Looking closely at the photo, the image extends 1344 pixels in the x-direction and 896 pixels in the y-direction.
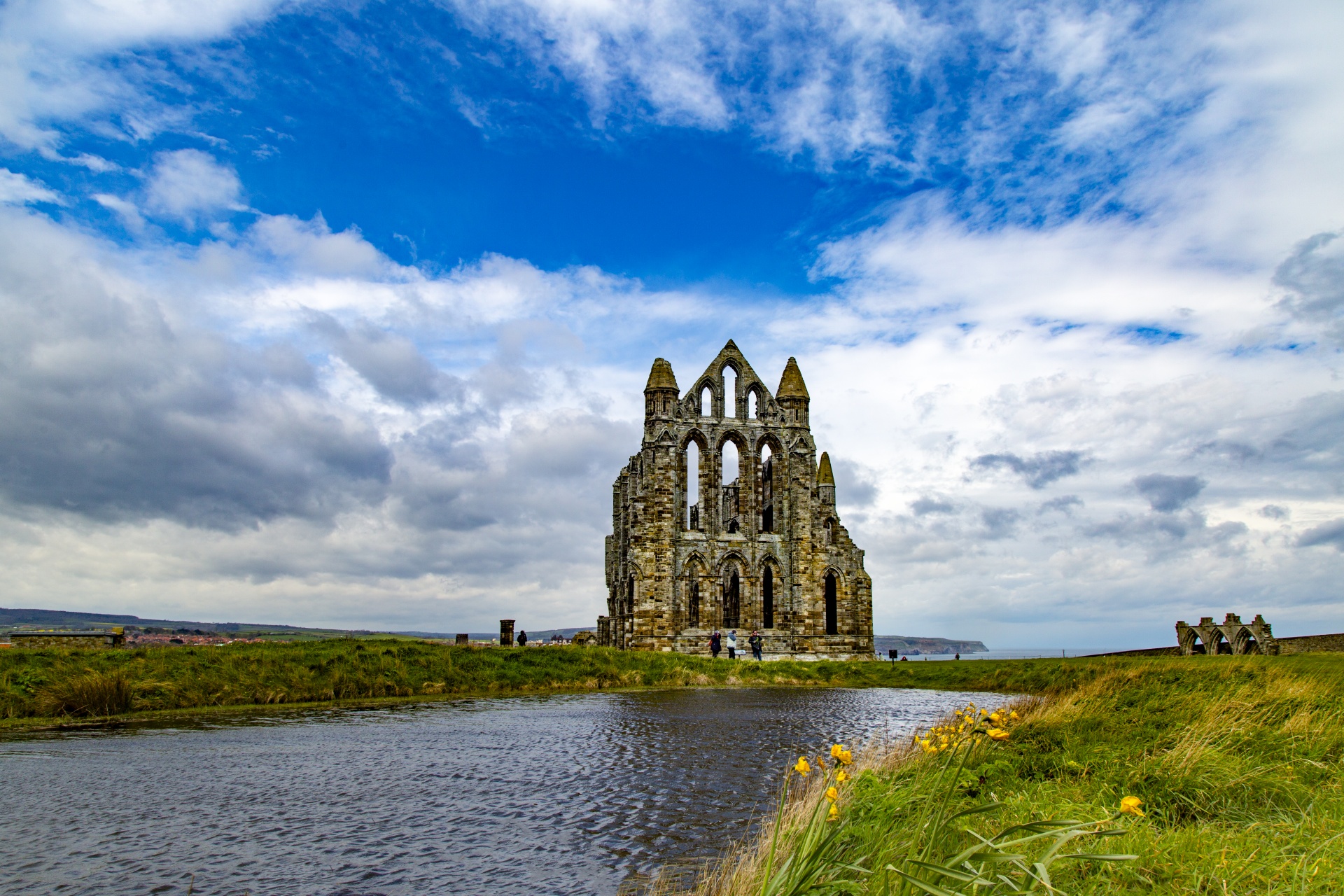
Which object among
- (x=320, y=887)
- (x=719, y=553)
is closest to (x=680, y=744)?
(x=320, y=887)

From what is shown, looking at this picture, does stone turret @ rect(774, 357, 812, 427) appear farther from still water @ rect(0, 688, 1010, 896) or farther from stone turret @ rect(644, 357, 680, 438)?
still water @ rect(0, 688, 1010, 896)

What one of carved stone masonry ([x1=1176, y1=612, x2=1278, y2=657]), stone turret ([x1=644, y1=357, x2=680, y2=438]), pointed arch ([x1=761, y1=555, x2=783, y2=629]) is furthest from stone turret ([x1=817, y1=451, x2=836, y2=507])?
carved stone masonry ([x1=1176, y1=612, x2=1278, y2=657])

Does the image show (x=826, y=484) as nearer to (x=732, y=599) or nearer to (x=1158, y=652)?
(x=732, y=599)

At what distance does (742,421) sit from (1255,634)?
1186 inches

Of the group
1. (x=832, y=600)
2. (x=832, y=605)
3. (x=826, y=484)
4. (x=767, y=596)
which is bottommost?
(x=832, y=605)

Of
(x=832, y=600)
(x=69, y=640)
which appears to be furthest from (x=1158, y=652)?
(x=69, y=640)

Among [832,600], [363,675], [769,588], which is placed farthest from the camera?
[832,600]

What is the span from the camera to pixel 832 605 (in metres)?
54.3

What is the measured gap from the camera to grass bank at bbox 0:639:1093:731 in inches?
837

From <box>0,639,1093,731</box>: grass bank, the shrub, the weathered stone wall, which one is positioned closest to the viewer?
the shrub

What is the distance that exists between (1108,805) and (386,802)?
875cm

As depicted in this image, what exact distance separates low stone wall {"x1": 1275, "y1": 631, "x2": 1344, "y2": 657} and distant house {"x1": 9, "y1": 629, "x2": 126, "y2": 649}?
3647 cm

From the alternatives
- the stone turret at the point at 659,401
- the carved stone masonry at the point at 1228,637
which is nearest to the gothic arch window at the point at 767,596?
the stone turret at the point at 659,401

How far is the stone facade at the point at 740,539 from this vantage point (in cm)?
5016
